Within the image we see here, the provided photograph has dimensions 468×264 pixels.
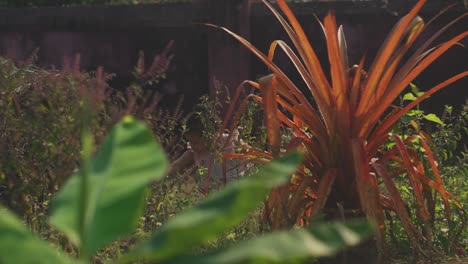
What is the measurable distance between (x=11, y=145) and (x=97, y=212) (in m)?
2.17

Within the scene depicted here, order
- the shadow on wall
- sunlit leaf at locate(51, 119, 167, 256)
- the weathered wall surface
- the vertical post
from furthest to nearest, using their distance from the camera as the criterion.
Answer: the shadow on wall → the weathered wall surface → the vertical post → sunlit leaf at locate(51, 119, 167, 256)

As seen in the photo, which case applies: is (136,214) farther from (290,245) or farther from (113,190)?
(290,245)

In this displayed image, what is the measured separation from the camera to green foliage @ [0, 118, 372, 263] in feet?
4.71

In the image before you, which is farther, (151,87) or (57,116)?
(151,87)

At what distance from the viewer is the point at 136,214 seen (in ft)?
5.57

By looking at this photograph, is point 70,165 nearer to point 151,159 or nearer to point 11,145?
point 11,145

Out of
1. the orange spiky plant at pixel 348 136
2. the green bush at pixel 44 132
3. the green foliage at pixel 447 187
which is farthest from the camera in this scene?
the green foliage at pixel 447 187

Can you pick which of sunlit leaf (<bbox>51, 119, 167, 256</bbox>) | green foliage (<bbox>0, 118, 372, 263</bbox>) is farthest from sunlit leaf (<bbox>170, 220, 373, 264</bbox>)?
sunlit leaf (<bbox>51, 119, 167, 256</bbox>)

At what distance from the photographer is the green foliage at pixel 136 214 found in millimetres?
1435

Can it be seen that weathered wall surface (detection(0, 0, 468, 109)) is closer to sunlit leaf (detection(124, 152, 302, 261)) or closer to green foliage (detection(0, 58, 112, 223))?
green foliage (detection(0, 58, 112, 223))

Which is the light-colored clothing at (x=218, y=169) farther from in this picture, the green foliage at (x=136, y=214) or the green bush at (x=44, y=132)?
the green foliage at (x=136, y=214)

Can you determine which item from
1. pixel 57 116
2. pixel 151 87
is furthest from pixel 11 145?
pixel 151 87

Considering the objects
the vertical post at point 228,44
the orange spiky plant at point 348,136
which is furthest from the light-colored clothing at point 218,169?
the vertical post at point 228,44

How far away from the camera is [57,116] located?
11.5ft
